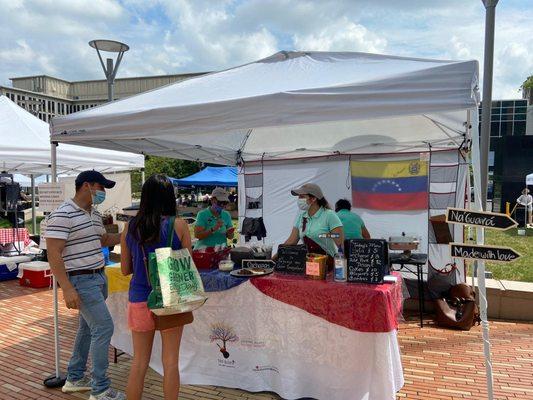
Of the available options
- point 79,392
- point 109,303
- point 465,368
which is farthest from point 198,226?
point 465,368

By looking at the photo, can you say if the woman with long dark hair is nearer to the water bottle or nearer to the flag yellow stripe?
the water bottle

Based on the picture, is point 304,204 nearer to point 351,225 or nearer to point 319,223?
point 319,223

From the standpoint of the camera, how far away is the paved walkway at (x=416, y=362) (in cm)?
303

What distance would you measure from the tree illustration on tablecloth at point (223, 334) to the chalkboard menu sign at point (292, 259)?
570 mm

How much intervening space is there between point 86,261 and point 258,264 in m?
1.21

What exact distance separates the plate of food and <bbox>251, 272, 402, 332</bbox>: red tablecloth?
0.25ft

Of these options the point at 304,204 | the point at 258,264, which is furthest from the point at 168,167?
the point at 258,264

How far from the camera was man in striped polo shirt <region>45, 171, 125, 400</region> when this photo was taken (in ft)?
8.33

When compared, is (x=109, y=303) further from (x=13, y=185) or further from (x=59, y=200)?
(x=13, y=185)

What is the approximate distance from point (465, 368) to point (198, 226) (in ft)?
9.29

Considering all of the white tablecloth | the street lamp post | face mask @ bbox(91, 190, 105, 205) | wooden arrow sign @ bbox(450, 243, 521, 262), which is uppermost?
the street lamp post

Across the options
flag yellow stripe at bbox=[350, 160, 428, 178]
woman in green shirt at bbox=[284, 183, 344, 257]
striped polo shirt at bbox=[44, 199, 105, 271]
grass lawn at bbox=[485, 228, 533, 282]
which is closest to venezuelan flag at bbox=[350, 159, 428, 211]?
flag yellow stripe at bbox=[350, 160, 428, 178]

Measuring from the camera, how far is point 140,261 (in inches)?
88.4

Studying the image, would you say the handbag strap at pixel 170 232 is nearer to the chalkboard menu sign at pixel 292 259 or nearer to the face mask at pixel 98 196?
the face mask at pixel 98 196
